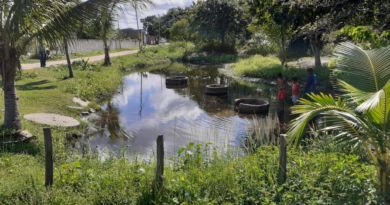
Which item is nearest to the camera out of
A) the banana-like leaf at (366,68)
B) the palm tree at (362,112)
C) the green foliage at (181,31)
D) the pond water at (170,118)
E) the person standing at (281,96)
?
the palm tree at (362,112)

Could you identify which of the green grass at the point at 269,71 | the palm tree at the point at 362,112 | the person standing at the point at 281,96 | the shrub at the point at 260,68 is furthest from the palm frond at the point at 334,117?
the shrub at the point at 260,68

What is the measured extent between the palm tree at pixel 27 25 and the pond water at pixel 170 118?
265 centimetres

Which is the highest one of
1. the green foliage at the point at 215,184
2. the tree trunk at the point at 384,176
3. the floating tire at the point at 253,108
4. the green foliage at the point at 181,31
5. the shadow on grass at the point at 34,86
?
the green foliage at the point at 181,31

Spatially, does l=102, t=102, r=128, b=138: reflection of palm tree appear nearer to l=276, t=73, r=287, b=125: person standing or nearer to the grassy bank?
l=276, t=73, r=287, b=125: person standing

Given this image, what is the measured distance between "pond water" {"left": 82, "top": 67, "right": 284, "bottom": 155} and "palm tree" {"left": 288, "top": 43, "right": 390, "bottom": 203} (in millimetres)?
2325

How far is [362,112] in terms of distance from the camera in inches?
181

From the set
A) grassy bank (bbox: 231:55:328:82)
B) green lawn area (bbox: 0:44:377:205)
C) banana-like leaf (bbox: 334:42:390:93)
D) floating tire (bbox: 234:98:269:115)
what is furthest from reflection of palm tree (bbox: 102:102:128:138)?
grassy bank (bbox: 231:55:328:82)

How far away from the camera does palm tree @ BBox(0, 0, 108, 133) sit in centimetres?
738

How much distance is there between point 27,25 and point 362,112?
656 centimetres

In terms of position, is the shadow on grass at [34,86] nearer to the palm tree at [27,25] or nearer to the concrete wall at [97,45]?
the palm tree at [27,25]

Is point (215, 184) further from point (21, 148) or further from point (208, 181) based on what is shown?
point (21, 148)

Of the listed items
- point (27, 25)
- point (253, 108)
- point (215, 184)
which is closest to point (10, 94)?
point (27, 25)

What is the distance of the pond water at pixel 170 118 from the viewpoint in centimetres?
1146

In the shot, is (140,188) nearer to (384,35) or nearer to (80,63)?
(384,35)
